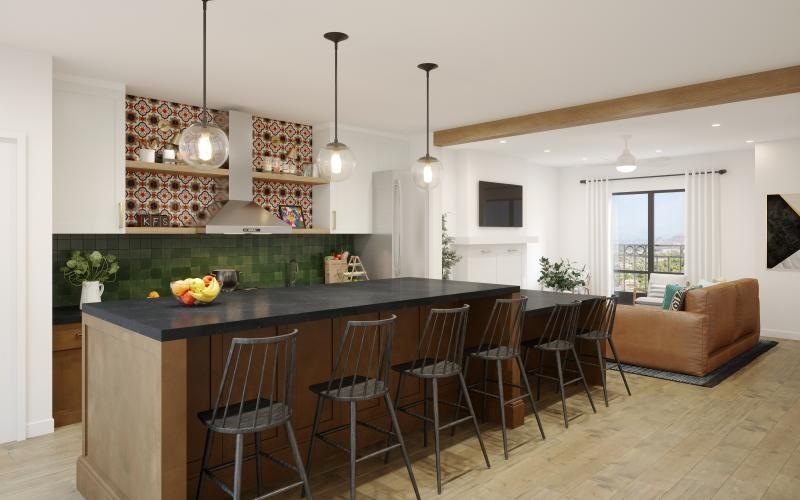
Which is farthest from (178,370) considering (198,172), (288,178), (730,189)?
(730,189)

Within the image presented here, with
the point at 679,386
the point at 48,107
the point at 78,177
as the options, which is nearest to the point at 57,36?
the point at 48,107

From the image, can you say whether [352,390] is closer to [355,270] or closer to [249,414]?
[249,414]

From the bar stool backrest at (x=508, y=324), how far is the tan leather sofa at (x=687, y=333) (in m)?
2.17

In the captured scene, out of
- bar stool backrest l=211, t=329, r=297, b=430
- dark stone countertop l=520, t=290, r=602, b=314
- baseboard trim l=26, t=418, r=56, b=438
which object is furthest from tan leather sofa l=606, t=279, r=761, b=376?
baseboard trim l=26, t=418, r=56, b=438

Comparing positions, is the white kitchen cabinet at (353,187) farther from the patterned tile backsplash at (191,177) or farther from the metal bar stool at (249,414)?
the metal bar stool at (249,414)

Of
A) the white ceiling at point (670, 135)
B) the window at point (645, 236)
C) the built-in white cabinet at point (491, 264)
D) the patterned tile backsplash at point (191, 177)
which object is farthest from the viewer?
the window at point (645, 236)

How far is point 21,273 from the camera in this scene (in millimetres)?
3668

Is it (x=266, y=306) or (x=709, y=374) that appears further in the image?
(x=709, y=374)

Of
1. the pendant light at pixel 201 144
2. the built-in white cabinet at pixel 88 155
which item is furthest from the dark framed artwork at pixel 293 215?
the pendant light at pixel 201 144

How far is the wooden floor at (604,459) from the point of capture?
2947 millimetres

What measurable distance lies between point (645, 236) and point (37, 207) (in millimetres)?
8476

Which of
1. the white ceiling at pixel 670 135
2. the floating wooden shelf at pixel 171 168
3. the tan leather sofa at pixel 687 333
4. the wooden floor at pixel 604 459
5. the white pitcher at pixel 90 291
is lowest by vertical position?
the wooden floor at pixel 604 459

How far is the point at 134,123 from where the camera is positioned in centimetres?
487

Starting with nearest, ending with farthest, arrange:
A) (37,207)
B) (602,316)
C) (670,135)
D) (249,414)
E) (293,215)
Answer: (249,414), (37,207), (602,316), (293,215), (670,135)
